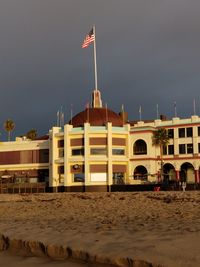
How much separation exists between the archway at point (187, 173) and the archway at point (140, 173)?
7.08 m

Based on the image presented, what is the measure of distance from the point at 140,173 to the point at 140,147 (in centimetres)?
498

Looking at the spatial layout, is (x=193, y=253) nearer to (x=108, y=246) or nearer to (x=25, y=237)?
(x=108, y=246)

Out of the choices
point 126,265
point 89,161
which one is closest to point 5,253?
point 126,265

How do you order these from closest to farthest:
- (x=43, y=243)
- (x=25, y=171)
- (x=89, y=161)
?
(x=43, y=243), (x=89, y=161), (x=25, y=171)

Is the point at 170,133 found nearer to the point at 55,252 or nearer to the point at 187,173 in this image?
the point at 187,173

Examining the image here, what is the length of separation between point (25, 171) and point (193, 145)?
34.3 m

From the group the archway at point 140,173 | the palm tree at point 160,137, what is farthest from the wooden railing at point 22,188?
the palm tree at point 160,137

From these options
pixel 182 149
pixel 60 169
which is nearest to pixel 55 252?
pixel 60 169

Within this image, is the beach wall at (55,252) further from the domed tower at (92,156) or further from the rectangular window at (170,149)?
the rectangular window at (170,149)

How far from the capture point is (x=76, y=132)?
76.5m

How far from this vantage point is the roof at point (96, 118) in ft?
266

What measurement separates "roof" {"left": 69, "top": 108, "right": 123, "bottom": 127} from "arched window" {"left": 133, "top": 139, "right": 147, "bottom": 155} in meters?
5.40

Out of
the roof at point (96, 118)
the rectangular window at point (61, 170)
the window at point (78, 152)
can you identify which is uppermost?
the roof at point (96, 118)

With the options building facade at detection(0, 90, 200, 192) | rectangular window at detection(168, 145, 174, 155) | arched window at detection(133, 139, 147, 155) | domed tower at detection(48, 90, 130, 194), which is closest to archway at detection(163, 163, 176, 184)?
building facade at detection(0, 90, 200, 192)
